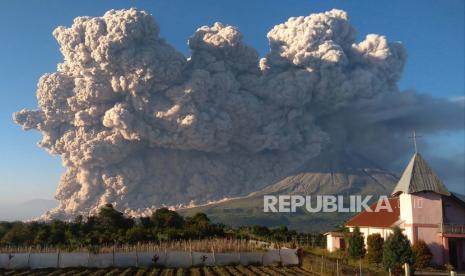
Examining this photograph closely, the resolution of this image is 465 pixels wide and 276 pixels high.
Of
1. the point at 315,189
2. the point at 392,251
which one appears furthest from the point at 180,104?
the point at 392,251

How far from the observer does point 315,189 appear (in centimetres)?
15700

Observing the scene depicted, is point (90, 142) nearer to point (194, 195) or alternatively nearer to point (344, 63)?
point (194, 195)

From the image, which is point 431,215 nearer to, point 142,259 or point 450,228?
point 450,228

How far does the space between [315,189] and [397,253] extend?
13004 cm

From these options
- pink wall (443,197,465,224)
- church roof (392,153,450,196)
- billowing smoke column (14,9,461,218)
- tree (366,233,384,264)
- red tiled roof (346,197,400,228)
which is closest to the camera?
church roof (392,153,450,196)

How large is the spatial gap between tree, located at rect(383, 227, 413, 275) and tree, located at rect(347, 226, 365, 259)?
7366mm

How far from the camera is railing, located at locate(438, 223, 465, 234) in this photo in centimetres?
3259

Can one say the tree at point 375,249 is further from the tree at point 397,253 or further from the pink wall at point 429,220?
the tree at point 397,253

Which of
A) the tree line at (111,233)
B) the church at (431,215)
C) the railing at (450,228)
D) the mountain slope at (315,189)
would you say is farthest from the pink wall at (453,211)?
the mountain slope at (315,189)

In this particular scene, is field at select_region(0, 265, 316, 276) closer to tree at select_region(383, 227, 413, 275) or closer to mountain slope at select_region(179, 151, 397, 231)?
tree at select_region(383, 227, 413, 275)

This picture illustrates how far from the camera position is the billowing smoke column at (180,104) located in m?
119

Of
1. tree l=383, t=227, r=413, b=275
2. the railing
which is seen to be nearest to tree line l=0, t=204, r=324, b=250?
tree l=383, t=227, r=413, b=275

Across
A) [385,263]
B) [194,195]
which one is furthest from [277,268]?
[194,195]

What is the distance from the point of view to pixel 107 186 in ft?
443
